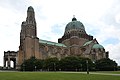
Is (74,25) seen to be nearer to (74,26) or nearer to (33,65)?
(74,26)

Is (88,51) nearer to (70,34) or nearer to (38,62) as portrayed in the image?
(70,34)

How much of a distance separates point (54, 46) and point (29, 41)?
21.9 metres

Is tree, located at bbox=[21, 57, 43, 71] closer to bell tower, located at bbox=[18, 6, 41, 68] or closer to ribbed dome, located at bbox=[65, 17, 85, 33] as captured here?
bell tower, located at bbox=[18, 6, 41, 68]

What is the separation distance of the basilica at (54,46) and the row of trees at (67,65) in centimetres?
1738

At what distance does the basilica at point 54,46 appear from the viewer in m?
112

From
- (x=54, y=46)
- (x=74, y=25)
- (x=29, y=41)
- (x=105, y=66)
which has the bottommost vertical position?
(x=105, y=66)

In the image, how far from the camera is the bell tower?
110688 mm

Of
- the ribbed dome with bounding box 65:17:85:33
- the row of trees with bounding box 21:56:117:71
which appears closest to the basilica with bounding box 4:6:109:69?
the ribbed dome with bounding box 65:17:85:33

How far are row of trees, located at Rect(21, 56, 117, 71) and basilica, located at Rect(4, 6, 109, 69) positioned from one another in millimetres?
17380

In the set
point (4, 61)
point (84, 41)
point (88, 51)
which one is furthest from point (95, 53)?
point (4, 61)

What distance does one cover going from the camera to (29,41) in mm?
111062

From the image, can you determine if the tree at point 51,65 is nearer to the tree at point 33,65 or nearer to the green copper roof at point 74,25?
the tree at point 33,65

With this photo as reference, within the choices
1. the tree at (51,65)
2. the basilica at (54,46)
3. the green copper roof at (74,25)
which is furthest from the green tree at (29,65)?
the green copper roof at (74,25)

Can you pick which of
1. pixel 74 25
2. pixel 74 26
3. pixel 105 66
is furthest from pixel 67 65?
pixel 74 25
